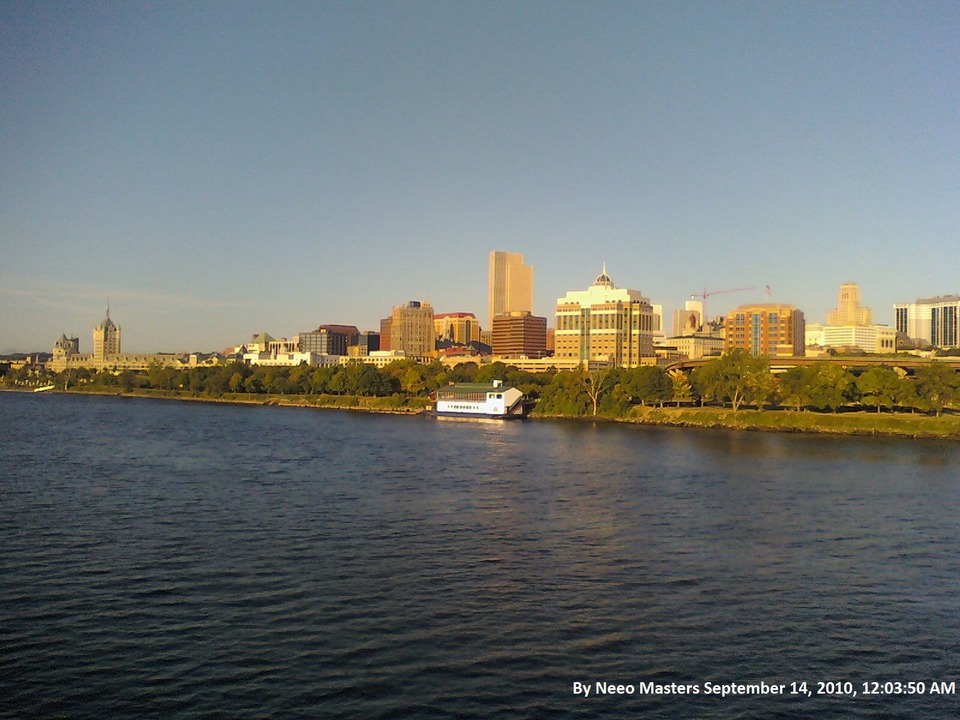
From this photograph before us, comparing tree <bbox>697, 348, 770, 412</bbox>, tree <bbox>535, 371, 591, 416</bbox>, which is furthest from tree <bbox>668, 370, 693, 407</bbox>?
tree <bbox>535, 371, 591, 416</bbox>

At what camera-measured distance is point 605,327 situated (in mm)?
147625

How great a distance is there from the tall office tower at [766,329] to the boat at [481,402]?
8682 centimetres

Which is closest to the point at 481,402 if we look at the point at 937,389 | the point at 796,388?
the point at 796,388

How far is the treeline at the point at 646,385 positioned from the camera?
69000 millimetres

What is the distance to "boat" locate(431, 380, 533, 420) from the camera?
81.2 meters

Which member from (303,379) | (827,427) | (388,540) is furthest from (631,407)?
(388,540)

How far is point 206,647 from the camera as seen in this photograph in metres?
16.0

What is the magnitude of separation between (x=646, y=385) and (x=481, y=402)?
15.7m

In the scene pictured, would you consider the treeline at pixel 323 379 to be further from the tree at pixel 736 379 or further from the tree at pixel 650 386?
the tree at pixel 736 379

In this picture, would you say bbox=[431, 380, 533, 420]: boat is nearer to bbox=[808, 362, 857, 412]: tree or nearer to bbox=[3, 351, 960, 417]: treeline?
bbox=[3, 351, 960, 417]: treeline

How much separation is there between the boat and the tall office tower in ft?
285

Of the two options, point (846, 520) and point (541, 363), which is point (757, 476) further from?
point (541, 363)

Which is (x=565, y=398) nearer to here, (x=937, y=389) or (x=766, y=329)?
(x=937, y=389)

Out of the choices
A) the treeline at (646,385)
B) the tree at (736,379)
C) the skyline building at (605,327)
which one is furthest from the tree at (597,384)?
the skyline building at (605,327)
